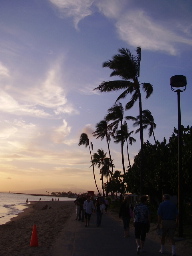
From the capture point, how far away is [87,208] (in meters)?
18.6

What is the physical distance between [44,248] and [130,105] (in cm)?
1447

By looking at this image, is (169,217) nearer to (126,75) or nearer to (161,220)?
(161,220)

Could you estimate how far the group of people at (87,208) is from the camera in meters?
18.5

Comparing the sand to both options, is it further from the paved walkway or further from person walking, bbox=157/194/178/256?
person walking, bbox=157/194/178/256

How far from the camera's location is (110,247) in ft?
36.2

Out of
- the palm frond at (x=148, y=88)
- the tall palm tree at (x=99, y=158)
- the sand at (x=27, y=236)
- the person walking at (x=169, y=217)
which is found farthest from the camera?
the tall palm tree at (x=99, y=158)

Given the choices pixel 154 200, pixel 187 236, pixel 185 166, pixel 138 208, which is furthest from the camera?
pixel 154 200

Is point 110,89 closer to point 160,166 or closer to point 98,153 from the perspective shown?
point 160,166

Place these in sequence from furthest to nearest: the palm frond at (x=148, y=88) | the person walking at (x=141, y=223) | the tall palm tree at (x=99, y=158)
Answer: the tall palm tree at (x=99, y=158) < the palm frond at (x=148, y=88) < the person walking at (x=141, y=223)

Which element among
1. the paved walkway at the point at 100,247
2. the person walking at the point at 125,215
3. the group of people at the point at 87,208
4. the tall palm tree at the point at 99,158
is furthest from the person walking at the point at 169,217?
the tall palm tree at the point at 99,158

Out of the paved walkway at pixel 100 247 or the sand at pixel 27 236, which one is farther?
the sand at pixel 27 236

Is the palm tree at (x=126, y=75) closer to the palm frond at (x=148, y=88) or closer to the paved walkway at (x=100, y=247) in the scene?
the palm frond at (x=148, y=88)

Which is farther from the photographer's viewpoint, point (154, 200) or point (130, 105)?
point (154, 200)

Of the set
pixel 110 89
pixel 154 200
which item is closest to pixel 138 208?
pixel 110 89
